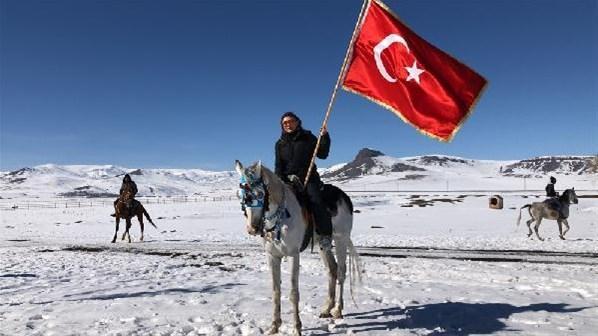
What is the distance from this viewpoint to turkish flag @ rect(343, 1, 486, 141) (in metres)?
8.65

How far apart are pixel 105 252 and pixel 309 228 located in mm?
14756

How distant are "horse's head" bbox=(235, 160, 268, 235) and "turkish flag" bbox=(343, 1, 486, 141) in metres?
3.50

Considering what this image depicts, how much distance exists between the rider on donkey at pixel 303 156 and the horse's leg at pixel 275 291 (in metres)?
1.08

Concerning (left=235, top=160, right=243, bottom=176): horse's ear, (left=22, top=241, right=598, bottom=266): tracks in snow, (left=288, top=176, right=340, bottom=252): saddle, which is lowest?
(left=22, top=241, right=598, bottom=266): tracks in snow

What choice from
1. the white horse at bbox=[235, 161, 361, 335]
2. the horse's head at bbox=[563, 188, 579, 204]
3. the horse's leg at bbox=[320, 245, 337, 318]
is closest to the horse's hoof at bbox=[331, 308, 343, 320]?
the white horse at bbox=[235, 161, 361, 335]

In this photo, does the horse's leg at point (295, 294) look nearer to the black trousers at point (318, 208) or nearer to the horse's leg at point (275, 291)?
the horse's leg at point (275, 291)

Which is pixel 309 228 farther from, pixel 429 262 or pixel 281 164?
pixel 429 262

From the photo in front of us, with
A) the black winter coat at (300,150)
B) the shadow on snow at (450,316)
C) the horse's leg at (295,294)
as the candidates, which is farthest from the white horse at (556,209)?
the horse's leg at (295,294)

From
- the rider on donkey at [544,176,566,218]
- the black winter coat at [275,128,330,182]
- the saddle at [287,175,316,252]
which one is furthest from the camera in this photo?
the rider on donkey at [544,176,566,218]

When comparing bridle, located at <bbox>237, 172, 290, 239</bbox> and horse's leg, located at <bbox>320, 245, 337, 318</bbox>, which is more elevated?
bridle, located at <bbox>237, 172, 290, 239</bbox>

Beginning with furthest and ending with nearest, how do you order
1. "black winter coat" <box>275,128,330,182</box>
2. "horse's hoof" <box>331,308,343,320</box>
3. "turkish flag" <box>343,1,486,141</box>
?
"turkish flag" <box>343,1,486,141</box> → "horse's hoof" <box>331,308,343,320</box> → "black winter coat" <box>275,128,330,182</box>

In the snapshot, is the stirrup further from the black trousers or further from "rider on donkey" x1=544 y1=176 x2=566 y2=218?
"rider on donkey" x1=544 y1=176 x2=566 y2=218

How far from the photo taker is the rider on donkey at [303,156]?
26.5 feet

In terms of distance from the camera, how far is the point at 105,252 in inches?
783
